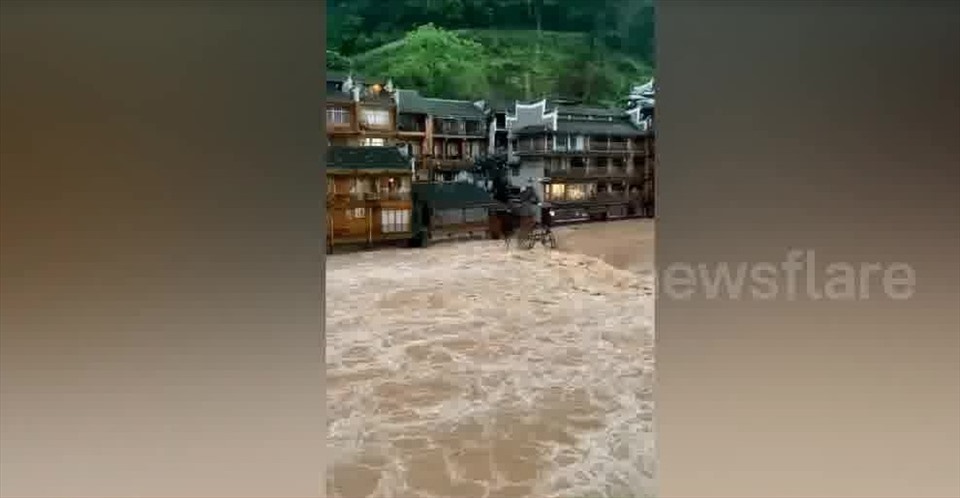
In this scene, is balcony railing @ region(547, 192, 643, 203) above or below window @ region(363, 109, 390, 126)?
below

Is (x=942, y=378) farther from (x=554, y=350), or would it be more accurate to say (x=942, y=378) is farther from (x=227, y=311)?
(x=227, y=311)

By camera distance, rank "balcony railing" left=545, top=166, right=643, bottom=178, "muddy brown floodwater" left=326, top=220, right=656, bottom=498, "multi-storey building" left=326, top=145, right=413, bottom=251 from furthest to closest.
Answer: "balcony railing" left=545, top=166, right=643, bottom=178, "multi-storey building" left=326, top=145, right=413, bottom=251, "muddy brown floodwater" left=326, top=220, right=656, bottom=498

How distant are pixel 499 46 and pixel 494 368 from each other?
0.86 m

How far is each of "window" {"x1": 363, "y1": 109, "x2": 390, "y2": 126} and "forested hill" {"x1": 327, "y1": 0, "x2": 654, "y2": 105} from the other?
0.30ft

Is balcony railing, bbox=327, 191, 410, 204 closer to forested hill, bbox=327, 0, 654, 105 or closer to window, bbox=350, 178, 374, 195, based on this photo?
window, bbox=350, 178, 374, 195

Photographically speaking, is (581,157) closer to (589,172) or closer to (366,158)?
(589,172)

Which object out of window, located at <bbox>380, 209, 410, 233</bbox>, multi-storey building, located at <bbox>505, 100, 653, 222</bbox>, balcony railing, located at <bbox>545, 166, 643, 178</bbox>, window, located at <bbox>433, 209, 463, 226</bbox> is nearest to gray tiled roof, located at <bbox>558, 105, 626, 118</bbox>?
multi-storey building, located at <bbox>505, 100, 653, 222</bbox>

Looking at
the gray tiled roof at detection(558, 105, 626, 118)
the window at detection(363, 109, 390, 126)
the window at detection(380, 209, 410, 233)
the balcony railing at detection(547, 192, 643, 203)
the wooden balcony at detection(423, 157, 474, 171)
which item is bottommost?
the window at detection(380, 209, 410, 233)

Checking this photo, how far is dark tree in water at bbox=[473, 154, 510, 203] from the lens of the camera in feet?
6.07

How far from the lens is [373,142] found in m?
1.76

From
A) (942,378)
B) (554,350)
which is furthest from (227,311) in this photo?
(942,378)

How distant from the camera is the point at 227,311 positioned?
151 centimetres

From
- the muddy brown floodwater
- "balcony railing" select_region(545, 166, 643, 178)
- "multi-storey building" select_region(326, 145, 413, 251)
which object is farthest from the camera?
"balcony railing" select_region(545, 166, 643, 178)

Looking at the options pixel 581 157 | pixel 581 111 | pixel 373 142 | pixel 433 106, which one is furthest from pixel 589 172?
pixel 373 142
